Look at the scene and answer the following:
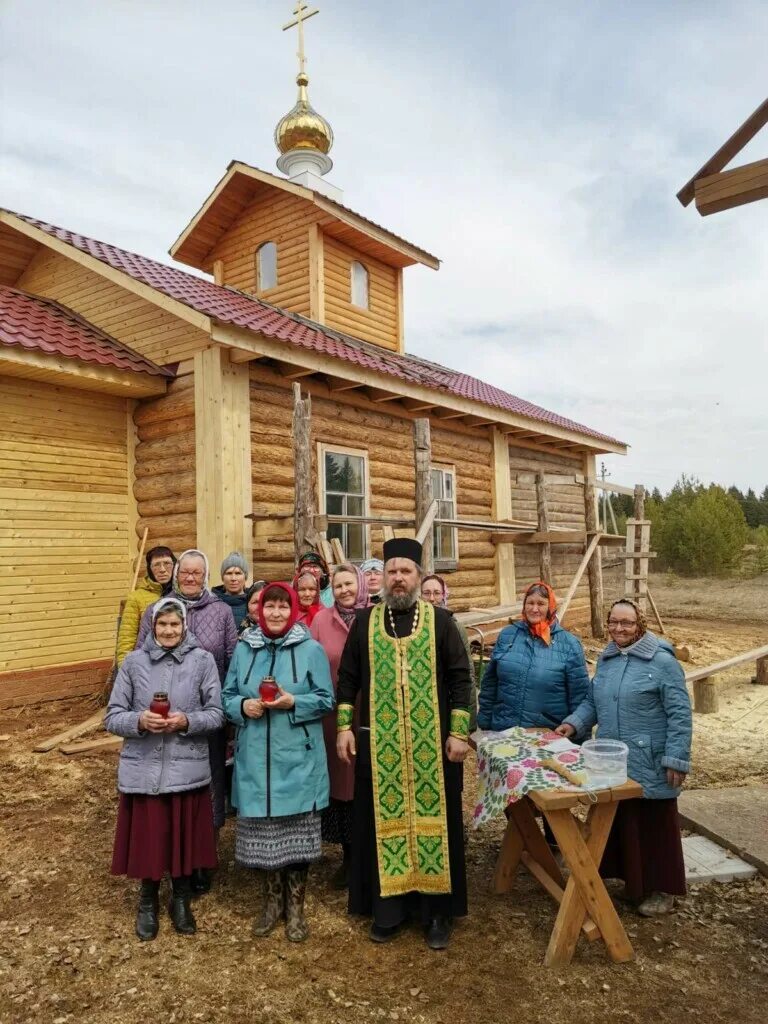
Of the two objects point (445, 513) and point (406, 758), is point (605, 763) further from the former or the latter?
point (445, 513)

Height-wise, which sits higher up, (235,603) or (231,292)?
(231,292)

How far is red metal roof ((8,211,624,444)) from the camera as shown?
27.9ft

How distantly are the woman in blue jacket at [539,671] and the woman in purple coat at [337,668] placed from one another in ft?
2.94

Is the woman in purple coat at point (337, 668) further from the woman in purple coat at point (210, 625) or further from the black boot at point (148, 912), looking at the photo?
the black boot at point (148, 912)

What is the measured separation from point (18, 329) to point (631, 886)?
7.80 m

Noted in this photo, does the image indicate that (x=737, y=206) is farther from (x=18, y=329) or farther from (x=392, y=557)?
(x=18, y=329)

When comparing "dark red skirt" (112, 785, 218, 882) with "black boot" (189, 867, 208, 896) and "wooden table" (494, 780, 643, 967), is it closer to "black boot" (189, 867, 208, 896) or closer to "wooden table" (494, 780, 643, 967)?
"black boot" (189, 867, 208, 896)

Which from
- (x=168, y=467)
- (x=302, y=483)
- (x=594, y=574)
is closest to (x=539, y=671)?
(x=302, y=483)

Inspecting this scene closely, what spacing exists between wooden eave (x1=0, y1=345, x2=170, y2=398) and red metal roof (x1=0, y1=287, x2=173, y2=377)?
2.5 inches

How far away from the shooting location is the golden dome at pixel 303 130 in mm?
13891

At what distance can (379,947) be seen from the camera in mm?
3461

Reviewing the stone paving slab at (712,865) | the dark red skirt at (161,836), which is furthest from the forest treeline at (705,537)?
the dark red skirt at (161,836)

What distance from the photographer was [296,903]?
11.8 ft

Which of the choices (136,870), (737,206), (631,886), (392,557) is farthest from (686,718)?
(136,870)
